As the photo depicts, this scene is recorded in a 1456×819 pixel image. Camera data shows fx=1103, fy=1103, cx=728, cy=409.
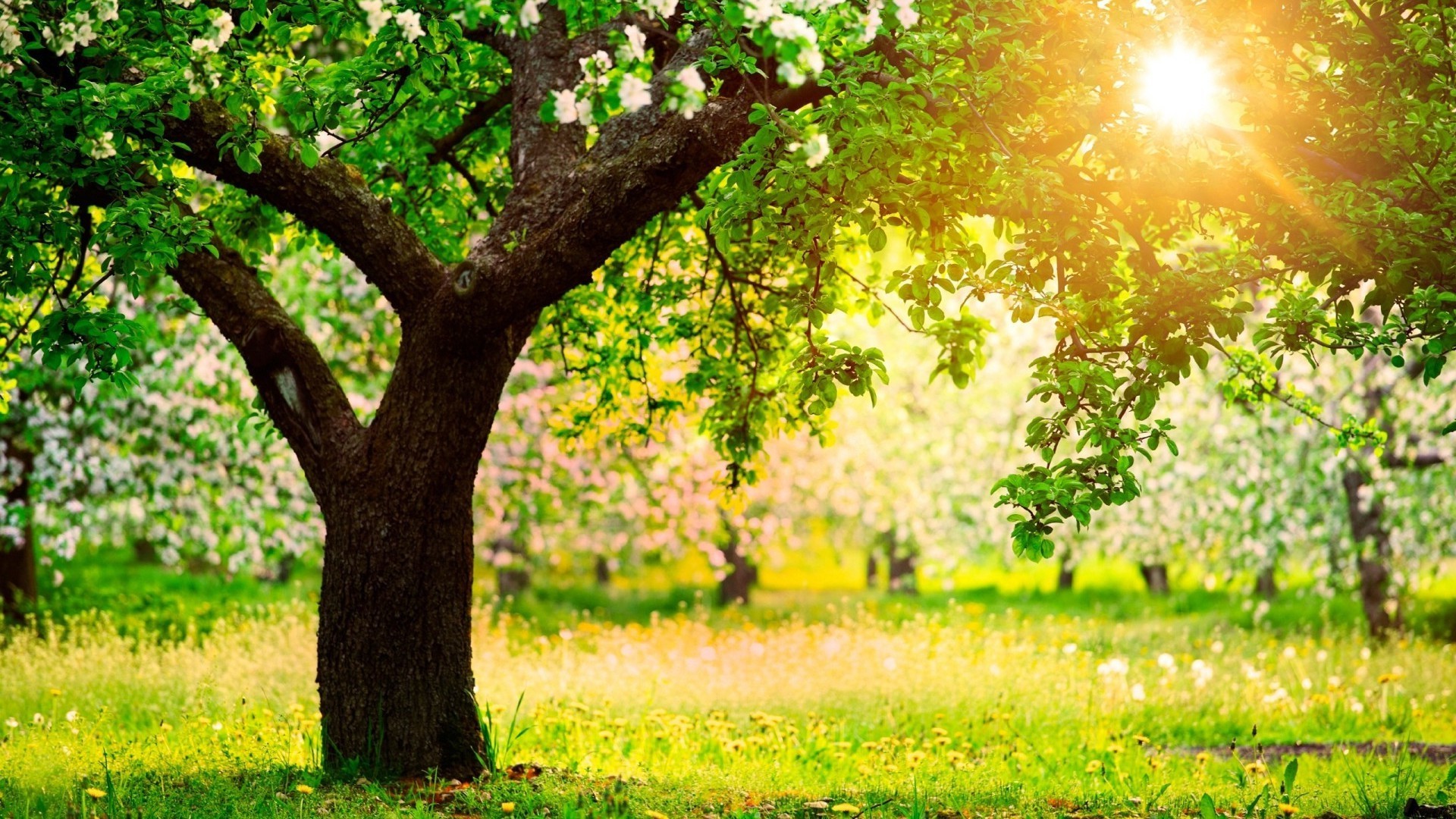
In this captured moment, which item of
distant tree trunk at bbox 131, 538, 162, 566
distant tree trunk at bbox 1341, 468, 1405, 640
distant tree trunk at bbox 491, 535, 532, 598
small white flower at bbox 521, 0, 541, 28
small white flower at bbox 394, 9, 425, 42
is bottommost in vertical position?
distant tree trunk at bbox 131, 538, 162, 566

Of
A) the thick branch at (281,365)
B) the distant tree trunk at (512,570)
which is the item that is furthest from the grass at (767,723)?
the distant tree trunk at (512,570)

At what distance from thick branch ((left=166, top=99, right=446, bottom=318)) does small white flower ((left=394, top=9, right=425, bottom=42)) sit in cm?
128

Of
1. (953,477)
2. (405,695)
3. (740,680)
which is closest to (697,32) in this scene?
(405,695)

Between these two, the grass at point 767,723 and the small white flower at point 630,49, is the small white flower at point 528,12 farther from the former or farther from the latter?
the grass at point 767,723

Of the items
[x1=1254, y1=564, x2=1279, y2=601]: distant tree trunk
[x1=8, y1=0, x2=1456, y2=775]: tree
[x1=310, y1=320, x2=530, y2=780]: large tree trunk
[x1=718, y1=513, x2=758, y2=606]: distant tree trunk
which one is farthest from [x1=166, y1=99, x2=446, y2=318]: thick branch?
[x1=1254, y1=564, x2=1279, y2=601]: distant tree trunk

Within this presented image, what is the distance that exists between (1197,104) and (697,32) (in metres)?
2.42

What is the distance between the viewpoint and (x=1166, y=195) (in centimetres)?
519

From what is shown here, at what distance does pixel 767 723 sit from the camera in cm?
779

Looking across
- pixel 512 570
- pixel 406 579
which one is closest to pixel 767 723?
pixel 406 579

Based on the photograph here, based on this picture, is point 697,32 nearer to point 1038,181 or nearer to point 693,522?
point 1038,181

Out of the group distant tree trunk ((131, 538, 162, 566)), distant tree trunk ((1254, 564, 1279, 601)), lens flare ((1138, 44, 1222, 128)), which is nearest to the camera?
lens flare ((1138, 44, 1222, 128))

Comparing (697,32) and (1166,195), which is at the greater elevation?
(697,32)

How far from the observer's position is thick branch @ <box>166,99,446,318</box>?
5.71 meters

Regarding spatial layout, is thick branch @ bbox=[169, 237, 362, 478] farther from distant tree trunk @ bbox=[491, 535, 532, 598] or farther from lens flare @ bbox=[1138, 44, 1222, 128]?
distant tree trunk @ bbox=[491, 535, 532, 598]
